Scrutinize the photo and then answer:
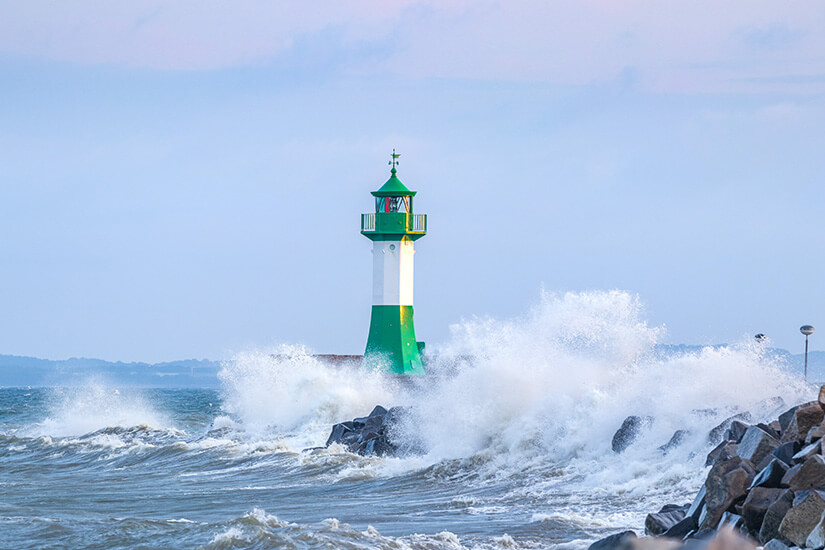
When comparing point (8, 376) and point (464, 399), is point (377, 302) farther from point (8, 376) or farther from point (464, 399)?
point (8, 376)

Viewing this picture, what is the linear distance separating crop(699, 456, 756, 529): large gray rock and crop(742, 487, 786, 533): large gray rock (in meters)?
0.18

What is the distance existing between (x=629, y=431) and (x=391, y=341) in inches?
418

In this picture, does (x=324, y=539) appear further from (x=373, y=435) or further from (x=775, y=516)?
(x=373, y=435)

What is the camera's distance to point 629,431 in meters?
11.1

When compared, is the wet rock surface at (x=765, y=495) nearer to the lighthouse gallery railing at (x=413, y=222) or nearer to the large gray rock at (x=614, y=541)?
the large gray rock at (x=614, y=541)

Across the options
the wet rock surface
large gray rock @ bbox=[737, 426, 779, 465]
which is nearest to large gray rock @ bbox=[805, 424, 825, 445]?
the wet rock surface

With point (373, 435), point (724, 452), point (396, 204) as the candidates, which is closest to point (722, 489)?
point (724, 452)

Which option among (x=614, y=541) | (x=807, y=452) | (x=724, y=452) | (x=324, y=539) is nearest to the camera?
(x=614, y=541)

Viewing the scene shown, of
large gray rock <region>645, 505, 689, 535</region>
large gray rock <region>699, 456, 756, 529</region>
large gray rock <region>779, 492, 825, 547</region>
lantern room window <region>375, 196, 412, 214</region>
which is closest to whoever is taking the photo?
large gray rock <region>779, 492, 825, 547</region>

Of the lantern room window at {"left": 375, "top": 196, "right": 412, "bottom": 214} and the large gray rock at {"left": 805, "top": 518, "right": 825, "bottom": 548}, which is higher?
the lantern room window at {"left": 375, "top": 196, "right": 412, "bottom": 214}

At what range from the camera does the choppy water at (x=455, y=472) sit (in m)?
8.48

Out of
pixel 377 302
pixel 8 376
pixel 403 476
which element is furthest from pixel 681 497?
pixel 8 376

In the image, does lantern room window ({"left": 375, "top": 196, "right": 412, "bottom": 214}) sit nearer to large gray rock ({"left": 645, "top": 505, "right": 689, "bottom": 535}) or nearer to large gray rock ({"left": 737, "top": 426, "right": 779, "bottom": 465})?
large gray rock ({"left": 737, "top": 426, "right": 779, "bottom": 465})

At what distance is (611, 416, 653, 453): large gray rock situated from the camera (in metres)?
11.0
